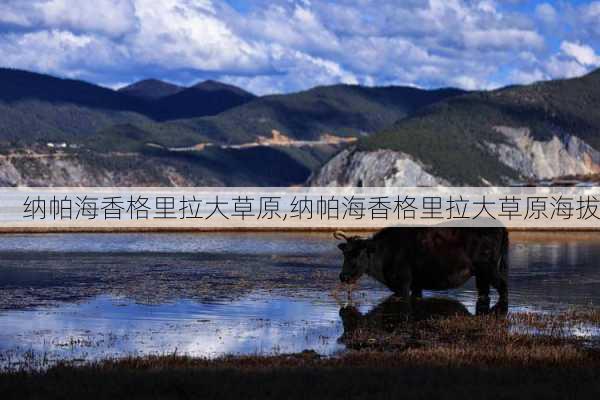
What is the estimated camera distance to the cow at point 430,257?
24.3m

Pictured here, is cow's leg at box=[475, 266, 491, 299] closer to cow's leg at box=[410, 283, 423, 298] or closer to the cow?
the cow

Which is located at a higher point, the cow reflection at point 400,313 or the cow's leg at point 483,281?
the cow's leg at point 483,281

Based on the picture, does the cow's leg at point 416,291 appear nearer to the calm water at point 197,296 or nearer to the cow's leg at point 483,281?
the calm water at point 197,296

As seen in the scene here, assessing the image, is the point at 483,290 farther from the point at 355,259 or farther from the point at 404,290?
the point at 355,259

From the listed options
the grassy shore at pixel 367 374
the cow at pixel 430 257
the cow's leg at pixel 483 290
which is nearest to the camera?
the grassy shore at pixel 367 374

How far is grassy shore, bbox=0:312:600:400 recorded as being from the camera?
43.9 ft

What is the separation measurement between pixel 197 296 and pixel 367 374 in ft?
41.5

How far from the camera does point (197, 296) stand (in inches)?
1059

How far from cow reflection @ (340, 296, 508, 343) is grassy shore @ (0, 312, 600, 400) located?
1.62 metres

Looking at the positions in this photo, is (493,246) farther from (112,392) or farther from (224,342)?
(112,392)

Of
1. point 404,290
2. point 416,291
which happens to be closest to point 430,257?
point 404,290

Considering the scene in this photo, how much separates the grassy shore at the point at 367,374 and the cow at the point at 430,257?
4536 mm

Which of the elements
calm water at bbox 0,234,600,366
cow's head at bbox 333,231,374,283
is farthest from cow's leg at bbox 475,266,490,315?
cow's head at bbox 333,231,374,283

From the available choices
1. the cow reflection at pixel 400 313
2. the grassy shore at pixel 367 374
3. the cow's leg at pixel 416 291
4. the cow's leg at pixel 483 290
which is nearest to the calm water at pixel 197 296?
the cow reflection at pixel 400 313
